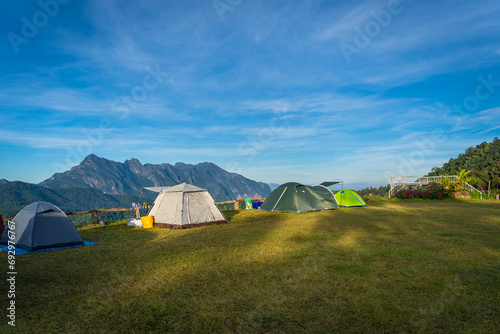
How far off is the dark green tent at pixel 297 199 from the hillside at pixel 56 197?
6131cm

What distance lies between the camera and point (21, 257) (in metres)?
7.46

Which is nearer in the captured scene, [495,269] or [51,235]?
[495,269]

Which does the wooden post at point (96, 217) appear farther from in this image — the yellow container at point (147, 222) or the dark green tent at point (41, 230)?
the dark green tent at point (41, 230)

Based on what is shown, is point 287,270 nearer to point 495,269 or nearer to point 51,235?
point 495,269

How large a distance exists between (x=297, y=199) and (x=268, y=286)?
1197 centimetres

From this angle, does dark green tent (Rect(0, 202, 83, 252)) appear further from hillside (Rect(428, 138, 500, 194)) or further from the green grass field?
hillside (Rect(428, 138, 500, 194))

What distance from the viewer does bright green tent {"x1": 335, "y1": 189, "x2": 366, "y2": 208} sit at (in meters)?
19.8

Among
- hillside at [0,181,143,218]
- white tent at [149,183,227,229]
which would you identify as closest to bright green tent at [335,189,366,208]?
white tent at [149,183,227,229]

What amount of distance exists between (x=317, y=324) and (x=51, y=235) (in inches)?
339

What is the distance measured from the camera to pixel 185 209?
12.4m

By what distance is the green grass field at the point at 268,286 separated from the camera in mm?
3666

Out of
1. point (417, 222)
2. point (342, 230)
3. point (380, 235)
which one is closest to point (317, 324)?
point (380, 235)

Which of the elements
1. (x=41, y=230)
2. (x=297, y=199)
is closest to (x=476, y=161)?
(x=297, y=199)

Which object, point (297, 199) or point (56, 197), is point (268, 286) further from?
point (56, 197)
